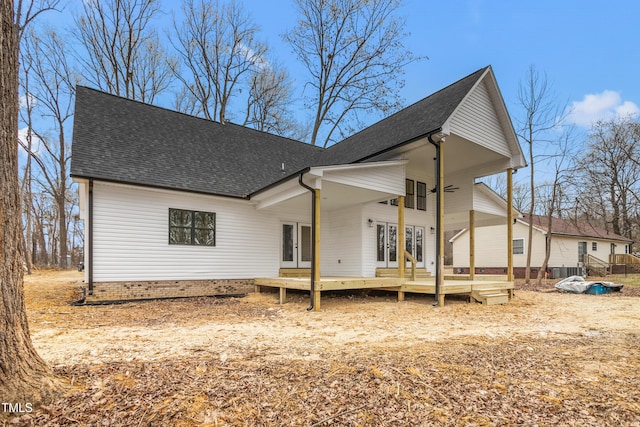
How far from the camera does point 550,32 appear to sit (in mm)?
16047

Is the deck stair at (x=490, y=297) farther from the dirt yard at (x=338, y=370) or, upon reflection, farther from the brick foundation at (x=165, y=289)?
the brick foundation at (x=165, y=289)

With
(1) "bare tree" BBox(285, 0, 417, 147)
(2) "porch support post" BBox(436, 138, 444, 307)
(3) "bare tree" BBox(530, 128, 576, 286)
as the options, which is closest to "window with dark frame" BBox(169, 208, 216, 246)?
(2) "porch support post" BBox(436, 138, 444, 307)

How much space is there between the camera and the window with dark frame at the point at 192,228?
10062 mm

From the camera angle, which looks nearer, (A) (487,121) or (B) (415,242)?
(A) (487,121)

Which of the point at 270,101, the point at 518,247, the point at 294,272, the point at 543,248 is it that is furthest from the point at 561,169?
the point at 270,101

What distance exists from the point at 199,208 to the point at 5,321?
7.84 m

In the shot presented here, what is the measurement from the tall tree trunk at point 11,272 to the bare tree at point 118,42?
71.4ft

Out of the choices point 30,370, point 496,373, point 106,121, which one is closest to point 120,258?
point 106,121

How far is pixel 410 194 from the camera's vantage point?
13.0m

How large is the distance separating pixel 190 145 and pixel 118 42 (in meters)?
15.0

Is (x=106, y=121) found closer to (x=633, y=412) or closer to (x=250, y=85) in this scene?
Result: (x=633, y=412)

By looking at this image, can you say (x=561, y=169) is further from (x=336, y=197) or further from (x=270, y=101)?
(x=270, y=101)

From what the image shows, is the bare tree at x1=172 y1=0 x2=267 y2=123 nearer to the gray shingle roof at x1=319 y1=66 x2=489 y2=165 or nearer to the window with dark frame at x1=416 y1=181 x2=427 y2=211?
the gray shingle roof at x1=319 y1=66 x2=489 y2=165

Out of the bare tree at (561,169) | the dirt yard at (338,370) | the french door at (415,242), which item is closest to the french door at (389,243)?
the french door at (415,242)
